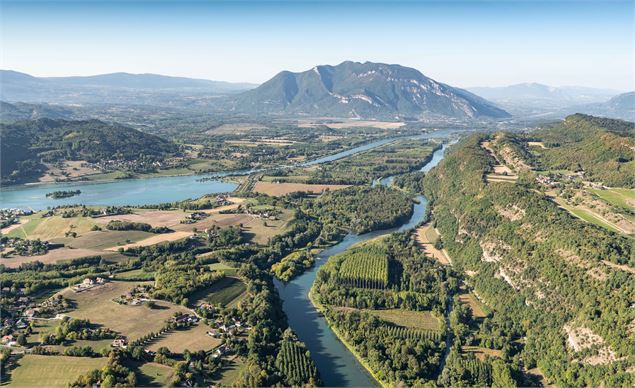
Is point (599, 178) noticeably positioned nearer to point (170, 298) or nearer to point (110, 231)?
point (170, 298)

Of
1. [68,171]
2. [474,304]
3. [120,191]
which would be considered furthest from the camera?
[68,171]

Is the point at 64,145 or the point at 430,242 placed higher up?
the point at 64,145

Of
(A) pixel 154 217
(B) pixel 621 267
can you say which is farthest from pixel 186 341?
(B) pixel 621 267

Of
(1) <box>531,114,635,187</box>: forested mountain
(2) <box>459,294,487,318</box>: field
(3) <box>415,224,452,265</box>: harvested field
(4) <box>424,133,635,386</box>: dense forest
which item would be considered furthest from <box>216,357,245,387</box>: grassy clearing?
(1) <box>531,114,635,187</box>: forested mountain

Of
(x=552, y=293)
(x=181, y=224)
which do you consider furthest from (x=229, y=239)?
(x=552, y=293)

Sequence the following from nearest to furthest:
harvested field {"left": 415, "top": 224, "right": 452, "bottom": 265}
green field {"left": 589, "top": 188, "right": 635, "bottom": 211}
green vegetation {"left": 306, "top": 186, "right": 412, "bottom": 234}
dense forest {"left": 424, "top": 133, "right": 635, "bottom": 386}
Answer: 1. dense forest {"left": 424, "top": 133, "right": 635, "bottom": 386}
2. green field {"left": 589, "top": 188, "right": 635, "bottom": 211}
3. harvested field {"left": 415, "top": 224, "right": 452, "bottom": 265}
4. green vegetation {"left": 306, "top": 186, "right": 412, "bottom": 234}

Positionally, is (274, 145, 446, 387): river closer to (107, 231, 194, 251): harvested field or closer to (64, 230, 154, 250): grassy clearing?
(107, 231, 194, 251): harvested field

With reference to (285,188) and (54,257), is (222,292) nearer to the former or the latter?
(54,257)
